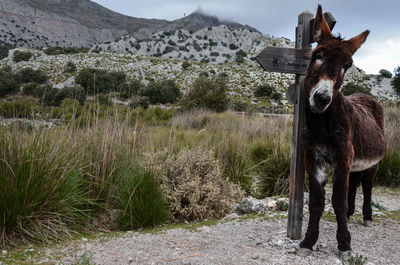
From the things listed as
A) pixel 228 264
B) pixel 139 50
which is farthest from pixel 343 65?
pixel 139 50

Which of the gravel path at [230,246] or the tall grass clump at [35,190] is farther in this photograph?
the tall grass clump at [35,190]

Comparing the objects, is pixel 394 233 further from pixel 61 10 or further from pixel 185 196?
pixel 61 10

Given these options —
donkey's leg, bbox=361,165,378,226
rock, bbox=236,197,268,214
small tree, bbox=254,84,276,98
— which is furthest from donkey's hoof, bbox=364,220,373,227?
small tree, bbox=254,84,276,98

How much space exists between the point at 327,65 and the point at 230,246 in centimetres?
201

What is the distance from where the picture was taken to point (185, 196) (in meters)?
4.60

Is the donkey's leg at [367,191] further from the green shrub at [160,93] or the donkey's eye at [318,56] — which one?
the green shrub at [160,93]

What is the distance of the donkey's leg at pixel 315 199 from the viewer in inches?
110

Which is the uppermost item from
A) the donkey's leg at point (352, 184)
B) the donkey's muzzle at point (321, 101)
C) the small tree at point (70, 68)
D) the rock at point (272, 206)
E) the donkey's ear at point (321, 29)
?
the small tree at point (70, 68)

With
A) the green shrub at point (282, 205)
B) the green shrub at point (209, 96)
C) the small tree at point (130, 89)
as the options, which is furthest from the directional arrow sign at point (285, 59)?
the green shrub at point (209, 96)

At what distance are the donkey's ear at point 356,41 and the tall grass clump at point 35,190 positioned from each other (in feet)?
10.7

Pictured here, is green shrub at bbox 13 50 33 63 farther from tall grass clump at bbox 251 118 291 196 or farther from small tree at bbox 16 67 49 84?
tall grass clump at bbox 251 118 291 196

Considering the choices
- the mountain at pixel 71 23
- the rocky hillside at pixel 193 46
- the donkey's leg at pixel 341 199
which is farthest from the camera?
the mountain at pixel 71 23

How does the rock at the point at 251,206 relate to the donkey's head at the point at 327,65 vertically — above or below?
below

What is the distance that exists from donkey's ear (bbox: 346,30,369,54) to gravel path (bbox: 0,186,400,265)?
1934mm
